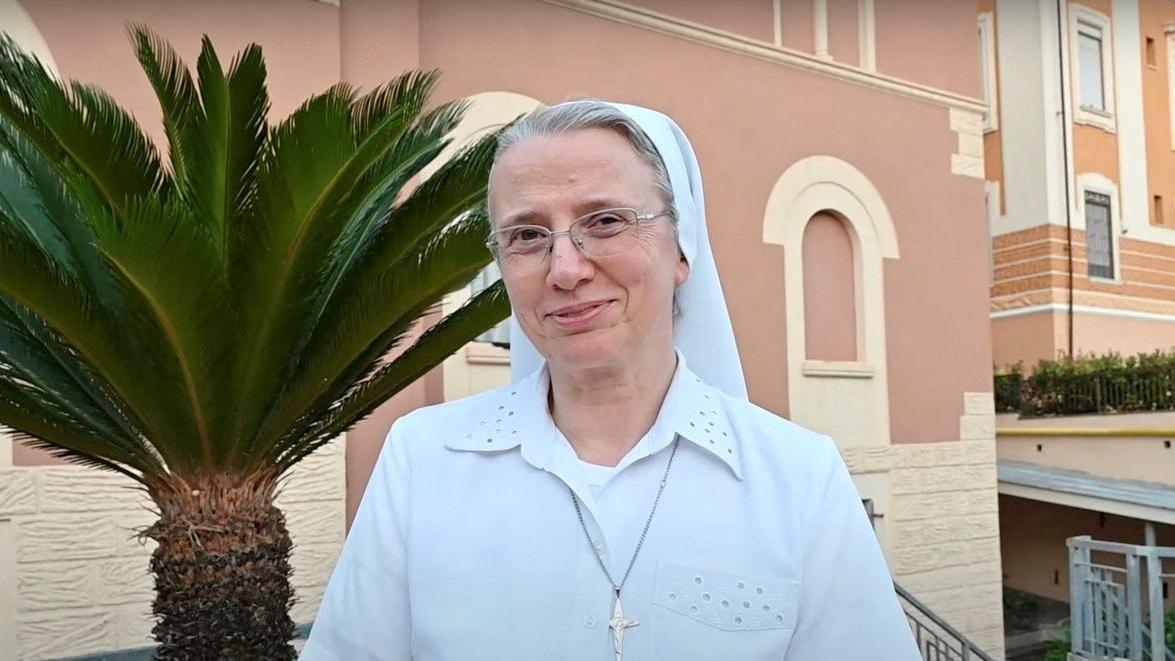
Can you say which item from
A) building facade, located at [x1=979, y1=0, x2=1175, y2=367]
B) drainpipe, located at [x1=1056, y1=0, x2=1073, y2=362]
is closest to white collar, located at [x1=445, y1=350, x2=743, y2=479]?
building facade, located at [x1=979, y1=0, x2=1175, y2=367]

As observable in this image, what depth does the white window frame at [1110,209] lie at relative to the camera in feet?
61.0

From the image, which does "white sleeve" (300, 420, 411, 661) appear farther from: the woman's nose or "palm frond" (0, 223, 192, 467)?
"palm frond" (0, 223, 192, 467)

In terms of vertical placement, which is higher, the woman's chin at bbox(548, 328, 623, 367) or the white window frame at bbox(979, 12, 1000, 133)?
the white window frame at bbox(979, 12, 1000, 133)

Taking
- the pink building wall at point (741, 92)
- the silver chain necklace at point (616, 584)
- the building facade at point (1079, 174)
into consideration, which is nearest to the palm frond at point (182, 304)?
the silver chain necklace at point (616, 584)

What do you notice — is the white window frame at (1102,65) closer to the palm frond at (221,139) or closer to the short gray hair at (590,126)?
the palm frond at (221,139)

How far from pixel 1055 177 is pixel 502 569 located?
63.7ft

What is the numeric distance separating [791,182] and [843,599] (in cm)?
880

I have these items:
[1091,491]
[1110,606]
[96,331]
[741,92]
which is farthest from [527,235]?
[1091,491]

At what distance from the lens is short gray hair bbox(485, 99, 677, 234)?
1.42 meters

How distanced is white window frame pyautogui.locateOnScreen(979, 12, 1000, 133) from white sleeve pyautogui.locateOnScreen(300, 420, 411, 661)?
64.8 ft

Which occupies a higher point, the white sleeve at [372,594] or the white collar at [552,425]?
the white collar at [552,425]

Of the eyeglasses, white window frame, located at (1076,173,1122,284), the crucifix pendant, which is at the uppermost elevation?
white window frame, located at (1076,173,1122,284)

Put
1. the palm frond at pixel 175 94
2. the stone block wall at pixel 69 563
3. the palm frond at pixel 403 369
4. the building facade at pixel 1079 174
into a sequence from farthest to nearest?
1. the building facade at pixel 1079 174
2. the stone block wall at pixel 69 563
3. the palm frond at pixel 403 369
4. the palm frond at pixel 175 94

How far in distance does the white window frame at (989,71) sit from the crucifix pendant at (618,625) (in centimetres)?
1972
